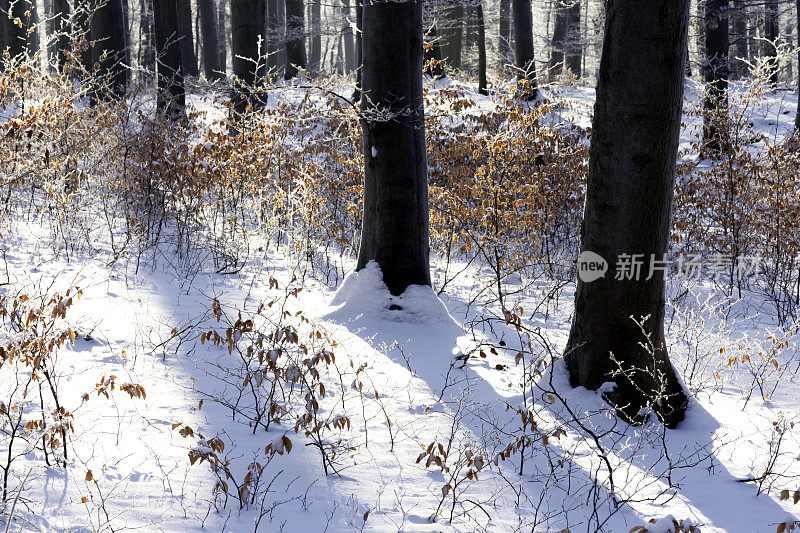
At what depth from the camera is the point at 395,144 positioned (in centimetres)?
591

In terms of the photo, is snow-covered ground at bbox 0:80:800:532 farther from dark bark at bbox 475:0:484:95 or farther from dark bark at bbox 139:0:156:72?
dark bark at bbox 139:0:156:72

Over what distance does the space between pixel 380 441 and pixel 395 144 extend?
299cm

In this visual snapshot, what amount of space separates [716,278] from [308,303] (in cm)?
565

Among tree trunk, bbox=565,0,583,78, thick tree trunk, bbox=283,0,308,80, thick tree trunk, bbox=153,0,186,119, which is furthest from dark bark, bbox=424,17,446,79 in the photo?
tree trunk, bbox=565,0,583,78

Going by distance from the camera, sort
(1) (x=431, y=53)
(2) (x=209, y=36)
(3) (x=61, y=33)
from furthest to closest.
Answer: (2) (x=209, y=36) → (1) (x=431, y=53) → (3) (x=61, y=33)

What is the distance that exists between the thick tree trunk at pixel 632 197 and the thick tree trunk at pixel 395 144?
1957 mm

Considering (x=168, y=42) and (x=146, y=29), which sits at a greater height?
(x=146, y=29)

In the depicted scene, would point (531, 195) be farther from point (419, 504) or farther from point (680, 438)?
point (419, 504)

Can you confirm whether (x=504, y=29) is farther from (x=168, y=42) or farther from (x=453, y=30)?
(x=168, y=42)

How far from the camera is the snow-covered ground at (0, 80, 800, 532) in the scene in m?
3.10

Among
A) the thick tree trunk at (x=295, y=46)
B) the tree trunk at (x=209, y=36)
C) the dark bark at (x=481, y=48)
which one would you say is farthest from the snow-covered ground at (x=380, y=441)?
the tree trunk at (x=209, y=36)

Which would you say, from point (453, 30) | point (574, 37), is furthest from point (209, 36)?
point (574, 37)

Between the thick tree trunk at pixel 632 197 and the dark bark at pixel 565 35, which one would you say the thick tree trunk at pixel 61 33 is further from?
the dark bark at pixel 565 35

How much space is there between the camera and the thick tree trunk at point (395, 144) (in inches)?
228
